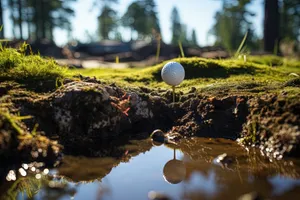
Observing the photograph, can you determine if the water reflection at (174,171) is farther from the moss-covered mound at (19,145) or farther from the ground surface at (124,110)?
the moss-covered mound at (19,145)

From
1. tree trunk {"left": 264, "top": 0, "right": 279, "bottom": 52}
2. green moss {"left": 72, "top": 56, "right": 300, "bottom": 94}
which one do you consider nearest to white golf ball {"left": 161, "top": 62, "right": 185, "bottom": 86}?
green moss {"left": 72, "top": 56, "right": 300, "bottom": 94}

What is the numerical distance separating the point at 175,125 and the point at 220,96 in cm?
83

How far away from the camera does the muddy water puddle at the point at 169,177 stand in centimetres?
282

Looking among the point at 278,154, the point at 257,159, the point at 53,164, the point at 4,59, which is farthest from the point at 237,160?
the point at 4,59

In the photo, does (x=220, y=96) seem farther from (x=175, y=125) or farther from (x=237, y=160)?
(x=237, y=160)

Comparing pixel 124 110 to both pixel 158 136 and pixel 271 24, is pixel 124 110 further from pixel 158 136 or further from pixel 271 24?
pixel 271 24

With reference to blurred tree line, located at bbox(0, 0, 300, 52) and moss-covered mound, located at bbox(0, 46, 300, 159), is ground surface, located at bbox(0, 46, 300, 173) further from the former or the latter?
blurred tree line, located at bbox(0, 0, 300, 52)

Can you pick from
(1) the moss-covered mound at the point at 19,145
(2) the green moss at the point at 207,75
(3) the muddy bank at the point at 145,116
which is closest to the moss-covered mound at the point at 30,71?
(3) the muddy bank at the point at 145,116

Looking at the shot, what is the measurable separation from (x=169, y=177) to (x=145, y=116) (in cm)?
196

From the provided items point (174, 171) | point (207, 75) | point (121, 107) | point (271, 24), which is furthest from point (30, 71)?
point (271, 24)

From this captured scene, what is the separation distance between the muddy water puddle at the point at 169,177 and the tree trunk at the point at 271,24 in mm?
11149

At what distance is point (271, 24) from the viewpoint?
1380cm

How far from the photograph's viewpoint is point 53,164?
350 centimetres

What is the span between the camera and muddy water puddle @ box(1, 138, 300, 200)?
2824 mm
